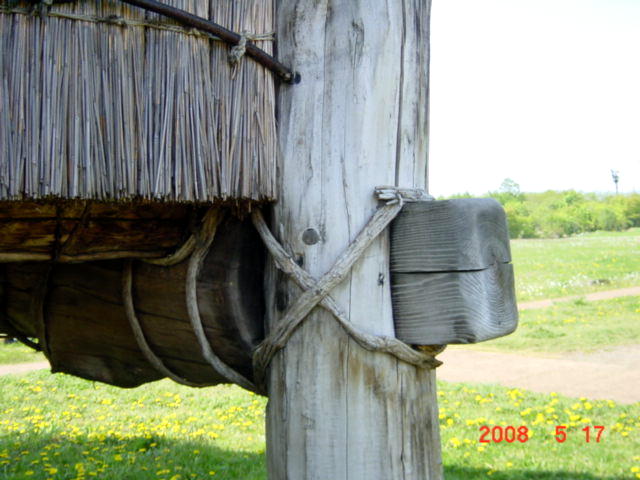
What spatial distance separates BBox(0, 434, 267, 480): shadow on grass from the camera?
3.99 metres

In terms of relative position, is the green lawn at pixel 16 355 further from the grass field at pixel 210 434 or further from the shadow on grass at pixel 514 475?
the shadow on grass at pixel 514 475

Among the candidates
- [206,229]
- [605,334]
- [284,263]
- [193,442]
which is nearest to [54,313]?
[206,229]

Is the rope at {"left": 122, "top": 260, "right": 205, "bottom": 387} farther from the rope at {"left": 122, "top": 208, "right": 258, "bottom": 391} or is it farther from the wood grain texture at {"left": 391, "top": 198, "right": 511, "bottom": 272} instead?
the wood grain texture at {"left": 391, "top": 198, "right": 511, "bottom": 272}

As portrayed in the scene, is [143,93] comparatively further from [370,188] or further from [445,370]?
[445,370]

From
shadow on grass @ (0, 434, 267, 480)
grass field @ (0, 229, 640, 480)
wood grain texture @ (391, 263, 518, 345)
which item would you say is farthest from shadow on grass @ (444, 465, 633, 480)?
wood grain texture @ (391, 263, 518, 345)

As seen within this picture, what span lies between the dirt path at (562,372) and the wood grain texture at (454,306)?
16.5 ft

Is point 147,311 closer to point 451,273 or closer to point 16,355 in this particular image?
point 451,273

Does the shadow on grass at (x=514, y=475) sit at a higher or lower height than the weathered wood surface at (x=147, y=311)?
lower

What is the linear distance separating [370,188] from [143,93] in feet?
1.65

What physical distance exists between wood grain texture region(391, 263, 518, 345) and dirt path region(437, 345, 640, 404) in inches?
198

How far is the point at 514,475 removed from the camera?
401cm

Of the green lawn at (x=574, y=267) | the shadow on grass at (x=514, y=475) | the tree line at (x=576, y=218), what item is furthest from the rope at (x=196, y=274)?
the tree line at (x=576, y=218)

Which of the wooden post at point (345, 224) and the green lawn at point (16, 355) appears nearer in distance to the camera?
the wooden post at point (345, 224)
